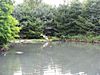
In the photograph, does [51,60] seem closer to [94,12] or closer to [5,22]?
[5,22]

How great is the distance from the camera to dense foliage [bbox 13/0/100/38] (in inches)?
792

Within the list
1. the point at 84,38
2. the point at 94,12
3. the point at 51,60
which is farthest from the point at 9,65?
the point at 94,12

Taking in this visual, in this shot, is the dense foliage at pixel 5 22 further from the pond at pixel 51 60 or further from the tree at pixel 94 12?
the tree at pixel 94 12

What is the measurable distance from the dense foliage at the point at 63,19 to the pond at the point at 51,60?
2838 mm

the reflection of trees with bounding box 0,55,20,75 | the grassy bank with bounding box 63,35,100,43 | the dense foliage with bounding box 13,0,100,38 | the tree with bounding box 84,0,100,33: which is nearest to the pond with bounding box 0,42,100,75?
the reflection of trees with bounding box 0,55,20,75

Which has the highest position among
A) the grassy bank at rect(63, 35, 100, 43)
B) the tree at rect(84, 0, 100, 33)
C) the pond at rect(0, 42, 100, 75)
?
the tree at rect(84, 0, 100, 33)

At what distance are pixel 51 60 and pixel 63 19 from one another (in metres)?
8.17

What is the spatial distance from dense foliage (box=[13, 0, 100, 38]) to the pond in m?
2.84

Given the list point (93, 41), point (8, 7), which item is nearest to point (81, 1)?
point (93, 41)

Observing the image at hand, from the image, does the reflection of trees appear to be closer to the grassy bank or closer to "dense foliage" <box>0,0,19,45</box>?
"dense foliage" <box>0,0,19,45</box>

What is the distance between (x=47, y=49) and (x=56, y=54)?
5.26ft

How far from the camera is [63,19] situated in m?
20.8

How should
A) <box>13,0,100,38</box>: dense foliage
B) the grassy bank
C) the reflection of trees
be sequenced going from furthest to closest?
<box>13,0,100,38</box>: dense foliage < the grassy bank < the reflection of trees

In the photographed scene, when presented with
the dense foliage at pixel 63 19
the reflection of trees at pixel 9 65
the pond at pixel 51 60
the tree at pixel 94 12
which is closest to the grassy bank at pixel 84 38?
the dense foliage at pixel 63 19
